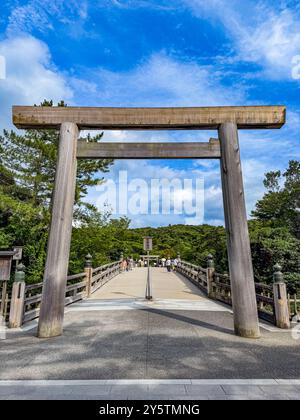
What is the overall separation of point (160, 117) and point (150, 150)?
73 centimetres

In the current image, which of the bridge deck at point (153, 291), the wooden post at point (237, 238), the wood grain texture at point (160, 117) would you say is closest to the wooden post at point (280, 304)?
the wooden post at point (237, 238)

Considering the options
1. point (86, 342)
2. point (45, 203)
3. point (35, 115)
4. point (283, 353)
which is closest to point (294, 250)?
point (283, 353)

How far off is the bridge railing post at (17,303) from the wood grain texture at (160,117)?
347 cm

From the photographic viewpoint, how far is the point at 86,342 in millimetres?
4262

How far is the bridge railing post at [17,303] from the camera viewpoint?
17.3ft

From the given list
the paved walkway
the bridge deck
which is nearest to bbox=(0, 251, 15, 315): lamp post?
the paved walkway

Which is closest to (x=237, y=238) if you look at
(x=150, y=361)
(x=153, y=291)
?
(x=150, y=361)

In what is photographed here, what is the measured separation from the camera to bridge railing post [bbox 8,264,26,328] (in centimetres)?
528

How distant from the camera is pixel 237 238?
484 centimetres

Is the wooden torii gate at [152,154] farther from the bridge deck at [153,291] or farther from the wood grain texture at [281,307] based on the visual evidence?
the bridge deck at [153,291]

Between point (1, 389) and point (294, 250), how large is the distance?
12109 mm

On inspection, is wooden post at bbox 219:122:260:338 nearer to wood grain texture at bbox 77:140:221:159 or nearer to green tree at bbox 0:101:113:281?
wood grain texture at bbox 77:140:221:159

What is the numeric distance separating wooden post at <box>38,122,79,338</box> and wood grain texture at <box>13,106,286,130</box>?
0.93ft
